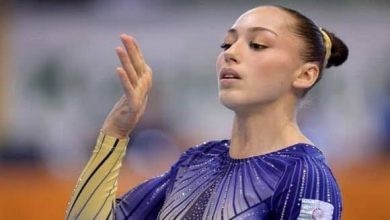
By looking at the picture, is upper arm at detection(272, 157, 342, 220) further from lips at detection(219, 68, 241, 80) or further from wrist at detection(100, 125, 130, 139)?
wrist at detection(100, 125, 130, 139)

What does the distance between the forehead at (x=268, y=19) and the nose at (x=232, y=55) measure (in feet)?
0.15

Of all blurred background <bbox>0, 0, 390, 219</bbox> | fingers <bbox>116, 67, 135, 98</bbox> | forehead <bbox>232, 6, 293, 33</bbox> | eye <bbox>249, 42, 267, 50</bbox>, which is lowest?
Answer: blurred background <bbox>0, 0, 390, 219</bbox>

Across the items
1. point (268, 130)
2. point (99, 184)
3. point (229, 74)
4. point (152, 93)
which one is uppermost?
point (229, 74)

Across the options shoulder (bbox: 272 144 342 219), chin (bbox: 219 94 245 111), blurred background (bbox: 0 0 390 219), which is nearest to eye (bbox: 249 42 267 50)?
chin (bbox: 219 94 245 111)

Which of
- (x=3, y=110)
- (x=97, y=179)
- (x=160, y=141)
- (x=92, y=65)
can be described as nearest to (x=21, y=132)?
(x=3, y=110)

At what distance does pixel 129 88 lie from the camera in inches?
57.4

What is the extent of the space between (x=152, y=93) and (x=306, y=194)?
2415 millimetres

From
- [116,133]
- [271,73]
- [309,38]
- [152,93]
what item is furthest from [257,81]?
[152,93]

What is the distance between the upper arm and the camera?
1.33 metres

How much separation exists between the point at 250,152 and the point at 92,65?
8.28 feet

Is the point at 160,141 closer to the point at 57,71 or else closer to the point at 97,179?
the point at 57,71

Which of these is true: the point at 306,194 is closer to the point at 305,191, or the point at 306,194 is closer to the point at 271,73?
the point at 305,191

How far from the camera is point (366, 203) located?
10.3ft

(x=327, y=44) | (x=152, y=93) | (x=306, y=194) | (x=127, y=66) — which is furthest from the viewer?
(x=152, y=93)
